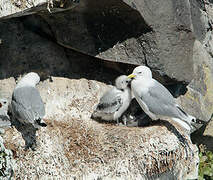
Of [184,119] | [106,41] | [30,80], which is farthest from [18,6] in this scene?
[184,119]

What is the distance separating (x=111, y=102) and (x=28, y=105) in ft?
3.33

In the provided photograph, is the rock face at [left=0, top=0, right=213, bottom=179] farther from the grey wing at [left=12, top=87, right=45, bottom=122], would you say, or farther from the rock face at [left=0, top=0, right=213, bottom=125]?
the grey wing at [left=12, top=87, right=45, bottom=122]

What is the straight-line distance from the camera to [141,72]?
18.3ft

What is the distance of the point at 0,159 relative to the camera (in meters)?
4.97

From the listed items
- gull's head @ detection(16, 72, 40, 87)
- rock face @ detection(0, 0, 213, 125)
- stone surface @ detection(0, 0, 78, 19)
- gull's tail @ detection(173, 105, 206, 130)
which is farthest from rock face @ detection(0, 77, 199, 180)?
stone surface @ detection(0, 0, 78, 19)

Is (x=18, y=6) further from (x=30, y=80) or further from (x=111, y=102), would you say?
(x=111, y=102)

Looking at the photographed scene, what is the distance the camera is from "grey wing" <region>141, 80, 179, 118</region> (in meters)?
5.41

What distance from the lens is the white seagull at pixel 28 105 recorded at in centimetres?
507

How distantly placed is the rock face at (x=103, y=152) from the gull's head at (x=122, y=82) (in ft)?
1.58

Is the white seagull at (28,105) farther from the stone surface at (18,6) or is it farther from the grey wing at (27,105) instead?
the stone surface at (18,6)

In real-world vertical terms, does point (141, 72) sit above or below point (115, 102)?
above

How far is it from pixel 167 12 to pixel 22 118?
2077mm

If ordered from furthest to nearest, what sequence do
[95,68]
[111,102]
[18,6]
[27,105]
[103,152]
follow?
[95,68] < [111,102] < [103,152] < [27,105] < [18,6]

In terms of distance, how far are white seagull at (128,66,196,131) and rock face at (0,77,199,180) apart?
189 mm
